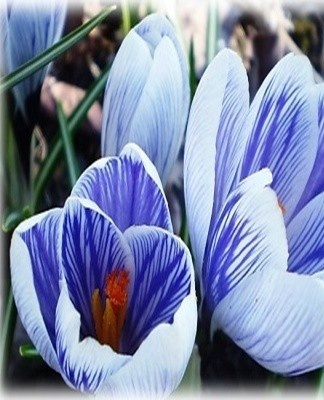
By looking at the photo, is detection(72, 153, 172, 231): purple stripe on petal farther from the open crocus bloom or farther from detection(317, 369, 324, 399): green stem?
detection(317, 369, 324, 399): green stem

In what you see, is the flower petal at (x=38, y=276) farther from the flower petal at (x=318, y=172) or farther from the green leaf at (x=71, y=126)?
the flower petal at (x=318, y=172)

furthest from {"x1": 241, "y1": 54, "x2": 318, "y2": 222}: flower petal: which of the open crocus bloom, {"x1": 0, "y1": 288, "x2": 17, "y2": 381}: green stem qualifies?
{"x1": 0, "y1": 288, "x2": 17, "y2": 381}: green stem

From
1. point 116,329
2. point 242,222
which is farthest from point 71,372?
point 242,222

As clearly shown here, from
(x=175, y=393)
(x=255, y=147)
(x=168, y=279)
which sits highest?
(x=255, y=147)

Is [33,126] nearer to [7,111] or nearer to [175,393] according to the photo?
[7,111]

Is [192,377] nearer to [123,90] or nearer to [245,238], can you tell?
[245,238]

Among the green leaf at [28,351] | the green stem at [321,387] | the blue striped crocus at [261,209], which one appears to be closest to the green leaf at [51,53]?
the blue striped crocus at [261,209]
